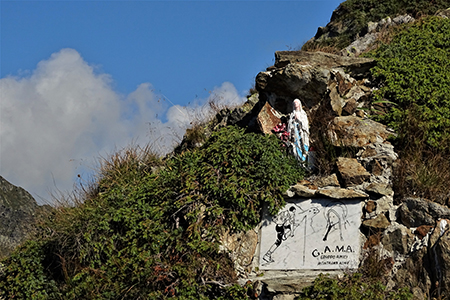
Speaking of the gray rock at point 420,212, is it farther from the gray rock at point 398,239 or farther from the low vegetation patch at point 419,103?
the low vegetation patch at point 419,103

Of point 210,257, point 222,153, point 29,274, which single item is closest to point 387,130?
point 222,153

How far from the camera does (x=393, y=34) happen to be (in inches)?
664

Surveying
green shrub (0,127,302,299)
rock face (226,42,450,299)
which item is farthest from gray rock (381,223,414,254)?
green shrub (0,127,302,299)

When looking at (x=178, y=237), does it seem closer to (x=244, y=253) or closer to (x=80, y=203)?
(x=244, y=253)

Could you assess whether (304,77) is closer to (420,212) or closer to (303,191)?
(303,191)

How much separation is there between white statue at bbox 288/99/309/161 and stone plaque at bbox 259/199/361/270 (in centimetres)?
130

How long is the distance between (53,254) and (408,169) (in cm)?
720

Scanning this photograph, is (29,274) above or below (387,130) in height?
below

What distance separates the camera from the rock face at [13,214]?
14.3 m

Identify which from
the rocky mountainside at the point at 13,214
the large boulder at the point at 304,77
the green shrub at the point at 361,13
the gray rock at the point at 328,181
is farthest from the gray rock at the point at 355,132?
the rocky mountainside at the point at 13,214

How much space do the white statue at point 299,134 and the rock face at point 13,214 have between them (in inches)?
243

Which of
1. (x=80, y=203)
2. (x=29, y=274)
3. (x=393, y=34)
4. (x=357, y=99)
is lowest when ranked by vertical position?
(x=29, y=274)

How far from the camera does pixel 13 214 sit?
16.1 m

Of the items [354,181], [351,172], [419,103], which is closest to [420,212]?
[354,181]
